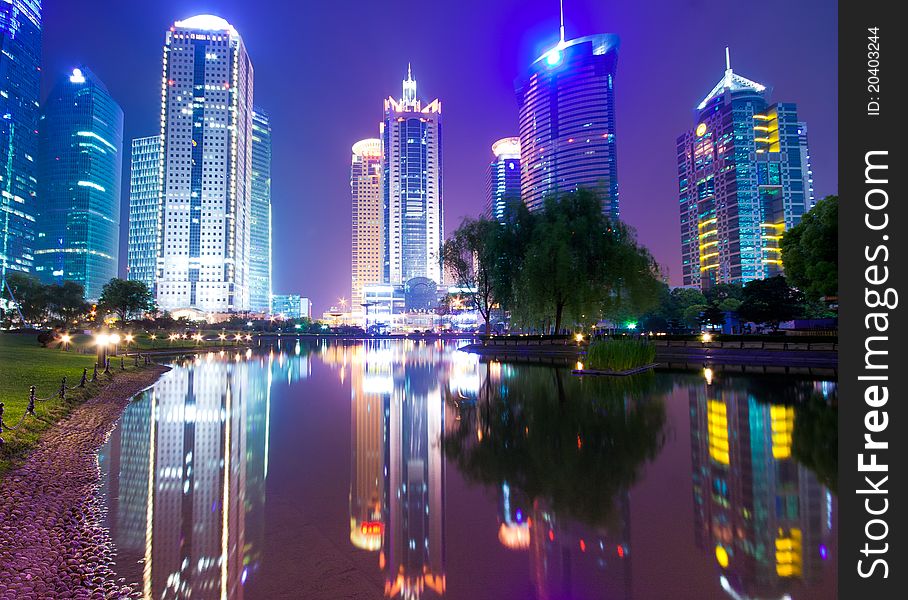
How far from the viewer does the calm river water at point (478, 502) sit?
421 cm

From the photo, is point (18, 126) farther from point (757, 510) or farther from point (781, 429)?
point (757, 510)

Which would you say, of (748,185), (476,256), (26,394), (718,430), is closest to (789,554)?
(718,430)

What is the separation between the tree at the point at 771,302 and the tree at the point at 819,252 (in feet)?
65.5

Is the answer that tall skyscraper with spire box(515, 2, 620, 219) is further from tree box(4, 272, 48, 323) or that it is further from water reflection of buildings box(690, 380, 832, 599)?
water reflection of buildings box(690, 380, 832, 599)

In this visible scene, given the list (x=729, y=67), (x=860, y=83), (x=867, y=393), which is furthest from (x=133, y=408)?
(x=729, y=67)

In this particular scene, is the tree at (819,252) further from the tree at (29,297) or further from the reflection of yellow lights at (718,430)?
the tree at (29,297)

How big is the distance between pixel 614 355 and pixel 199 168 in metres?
139

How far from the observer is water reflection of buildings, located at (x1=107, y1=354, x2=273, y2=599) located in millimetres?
4445

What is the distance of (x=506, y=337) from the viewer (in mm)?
43250

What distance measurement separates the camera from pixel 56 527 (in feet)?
17.2

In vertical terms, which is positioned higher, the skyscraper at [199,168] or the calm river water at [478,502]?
the skyscraper at [199,168]

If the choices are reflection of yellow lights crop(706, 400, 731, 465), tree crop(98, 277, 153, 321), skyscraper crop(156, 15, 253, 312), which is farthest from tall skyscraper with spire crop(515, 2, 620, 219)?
reflection of yellow lights crop(706, 400, 731, 465)

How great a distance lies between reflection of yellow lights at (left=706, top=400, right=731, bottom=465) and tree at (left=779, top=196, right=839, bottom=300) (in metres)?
22.3

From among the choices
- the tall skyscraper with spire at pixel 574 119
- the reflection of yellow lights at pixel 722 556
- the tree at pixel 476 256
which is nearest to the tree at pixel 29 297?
the tree at pixel 476 256
